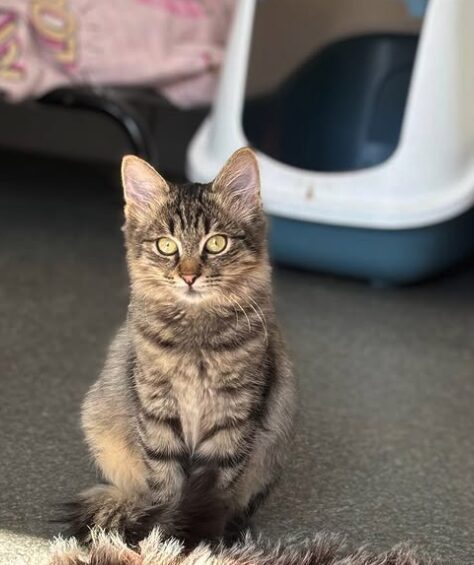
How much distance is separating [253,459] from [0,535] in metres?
0.34

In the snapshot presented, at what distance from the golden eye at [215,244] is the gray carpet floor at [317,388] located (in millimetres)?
390

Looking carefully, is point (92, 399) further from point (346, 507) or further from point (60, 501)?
point (346, 507)

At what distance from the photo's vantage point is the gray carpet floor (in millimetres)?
1229

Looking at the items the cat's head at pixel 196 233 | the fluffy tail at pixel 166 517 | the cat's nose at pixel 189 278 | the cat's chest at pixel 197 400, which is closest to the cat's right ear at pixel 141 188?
the cat's head at pixel 196 233

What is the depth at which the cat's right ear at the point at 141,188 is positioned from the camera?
44.9 inches

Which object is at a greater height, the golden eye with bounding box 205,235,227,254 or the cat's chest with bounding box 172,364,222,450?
the golden eye with bounding box 205,235,227,254

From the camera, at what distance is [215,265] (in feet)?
3.61

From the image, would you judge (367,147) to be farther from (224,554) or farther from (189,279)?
(224,554)

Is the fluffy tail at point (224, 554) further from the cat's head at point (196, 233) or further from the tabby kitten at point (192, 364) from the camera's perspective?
the cat's head at point (196, 233)

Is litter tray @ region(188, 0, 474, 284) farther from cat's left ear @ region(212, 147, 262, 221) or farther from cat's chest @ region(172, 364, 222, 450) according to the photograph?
cat's chest @ region(172, 364, 222, 450)

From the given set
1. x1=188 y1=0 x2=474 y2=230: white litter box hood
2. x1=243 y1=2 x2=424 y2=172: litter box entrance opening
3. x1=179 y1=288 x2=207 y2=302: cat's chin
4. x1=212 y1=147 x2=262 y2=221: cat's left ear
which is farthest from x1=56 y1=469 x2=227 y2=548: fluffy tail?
x1=243 y1=2 x2=424 y2=172: litter box entrance opening

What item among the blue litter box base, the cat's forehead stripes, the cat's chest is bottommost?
the blue litter box base

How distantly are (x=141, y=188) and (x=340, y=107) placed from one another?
1150 millimetres

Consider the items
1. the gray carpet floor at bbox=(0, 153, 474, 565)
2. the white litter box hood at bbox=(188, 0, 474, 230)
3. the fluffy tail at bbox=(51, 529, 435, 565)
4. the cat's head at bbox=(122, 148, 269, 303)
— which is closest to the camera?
the fluffy tail at bbox=(51, 529, 435, 565)
